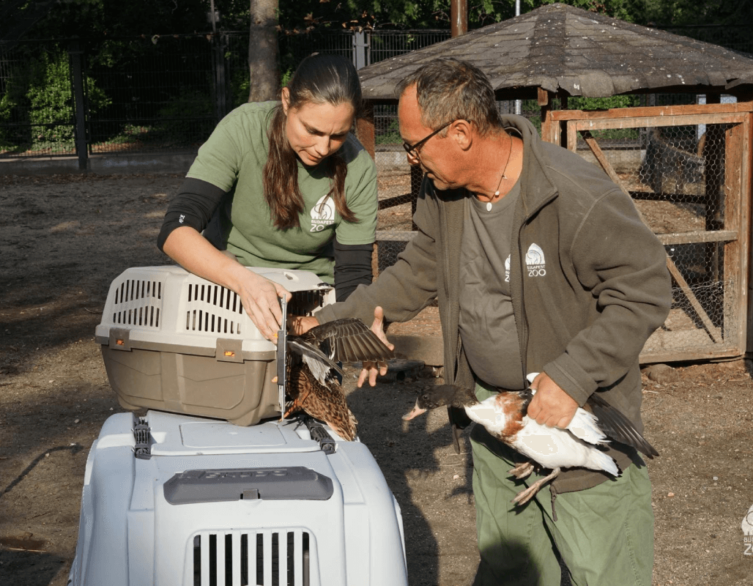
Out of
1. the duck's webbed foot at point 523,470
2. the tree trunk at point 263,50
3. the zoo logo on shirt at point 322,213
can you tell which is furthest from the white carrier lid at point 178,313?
the tree trunk at point 263,50

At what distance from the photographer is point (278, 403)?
267 cm

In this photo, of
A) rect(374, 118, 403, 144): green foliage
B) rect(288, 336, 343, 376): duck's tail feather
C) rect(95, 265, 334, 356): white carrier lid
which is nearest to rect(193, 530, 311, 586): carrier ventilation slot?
rect(288, 336, 343, 376): duck's tail feather

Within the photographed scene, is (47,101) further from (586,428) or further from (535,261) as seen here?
(586,428)

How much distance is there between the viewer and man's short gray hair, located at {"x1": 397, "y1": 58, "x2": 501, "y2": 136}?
7.07 ft

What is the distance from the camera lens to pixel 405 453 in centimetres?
505

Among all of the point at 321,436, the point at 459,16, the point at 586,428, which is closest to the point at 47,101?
the point at 459,16

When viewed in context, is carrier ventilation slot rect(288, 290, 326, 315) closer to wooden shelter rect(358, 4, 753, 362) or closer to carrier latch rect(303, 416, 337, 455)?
carrier latch rect(303, 416, 337, 455)

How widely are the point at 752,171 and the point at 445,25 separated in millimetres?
17893

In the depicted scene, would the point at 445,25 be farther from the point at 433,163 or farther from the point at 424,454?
the point at 433,163

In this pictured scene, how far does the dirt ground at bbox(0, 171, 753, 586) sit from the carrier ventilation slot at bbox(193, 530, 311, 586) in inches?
65.9

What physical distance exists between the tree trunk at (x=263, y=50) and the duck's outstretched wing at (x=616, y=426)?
10.9 metres

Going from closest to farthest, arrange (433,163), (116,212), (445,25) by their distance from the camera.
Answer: (433,163)
(116,212)
(445,25)

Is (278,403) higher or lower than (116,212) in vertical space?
higher

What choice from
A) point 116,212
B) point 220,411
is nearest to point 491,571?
point 220,411
